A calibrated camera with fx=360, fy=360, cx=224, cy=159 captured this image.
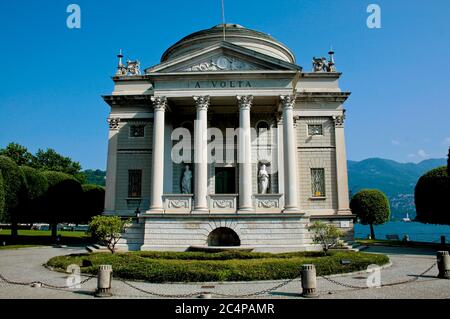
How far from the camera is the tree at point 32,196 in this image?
121 ft

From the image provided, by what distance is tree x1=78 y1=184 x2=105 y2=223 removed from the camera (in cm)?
4178

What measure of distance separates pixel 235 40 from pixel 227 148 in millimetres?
10959

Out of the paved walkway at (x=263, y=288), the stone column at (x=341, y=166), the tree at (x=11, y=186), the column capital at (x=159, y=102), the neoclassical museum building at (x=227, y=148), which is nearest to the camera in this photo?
the paved walkway at (x=263, y=288)

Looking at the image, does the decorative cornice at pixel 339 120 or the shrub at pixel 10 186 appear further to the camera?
the shrub at pixel 10 186

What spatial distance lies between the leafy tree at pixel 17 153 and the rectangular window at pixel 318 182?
55.9m

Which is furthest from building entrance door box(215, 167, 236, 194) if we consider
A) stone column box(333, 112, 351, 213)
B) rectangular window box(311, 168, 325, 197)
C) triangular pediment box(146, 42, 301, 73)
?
stone column box(333, 112, 351, 213)

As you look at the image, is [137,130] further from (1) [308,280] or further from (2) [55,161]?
(2) [55,161]

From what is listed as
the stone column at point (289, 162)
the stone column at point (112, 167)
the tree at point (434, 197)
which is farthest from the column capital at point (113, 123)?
the tree at point (434, 197)

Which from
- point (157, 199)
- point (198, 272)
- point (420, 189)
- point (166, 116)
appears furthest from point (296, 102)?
point (198, 272)

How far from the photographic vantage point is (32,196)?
37906 millimetres

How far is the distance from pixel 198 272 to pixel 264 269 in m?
2.90

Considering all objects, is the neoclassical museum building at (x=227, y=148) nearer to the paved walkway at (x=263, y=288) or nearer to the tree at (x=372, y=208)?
the paved walkway at (x=263, y=288)
